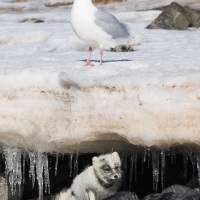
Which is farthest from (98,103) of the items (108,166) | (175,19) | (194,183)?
(175,19)

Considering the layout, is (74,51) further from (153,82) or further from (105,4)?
(105,4)

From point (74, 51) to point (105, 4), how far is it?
11.7 metres

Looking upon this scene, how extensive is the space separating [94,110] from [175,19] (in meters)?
8.34

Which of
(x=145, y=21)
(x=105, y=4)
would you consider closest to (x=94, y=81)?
(x=145, y=21)

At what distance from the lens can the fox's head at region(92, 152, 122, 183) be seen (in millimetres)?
8383

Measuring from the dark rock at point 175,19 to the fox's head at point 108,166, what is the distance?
7.14 meters

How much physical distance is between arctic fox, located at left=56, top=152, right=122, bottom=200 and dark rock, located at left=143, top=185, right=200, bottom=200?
599 mm

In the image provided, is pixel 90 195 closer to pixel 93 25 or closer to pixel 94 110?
pixel 94 110

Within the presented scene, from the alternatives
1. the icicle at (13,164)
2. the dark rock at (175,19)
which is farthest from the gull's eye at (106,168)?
the dark rock at (175,19)

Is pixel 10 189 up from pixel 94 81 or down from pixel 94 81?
down

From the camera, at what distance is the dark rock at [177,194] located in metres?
7.79

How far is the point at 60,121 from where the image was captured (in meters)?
8.14

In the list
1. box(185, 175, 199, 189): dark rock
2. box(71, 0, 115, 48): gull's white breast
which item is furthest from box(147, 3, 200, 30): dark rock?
box(185, 175, 199, 189): dark rock

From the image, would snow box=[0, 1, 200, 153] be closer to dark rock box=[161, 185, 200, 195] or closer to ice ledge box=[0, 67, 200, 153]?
ice ledge box=[0, 67, 200, 153]
